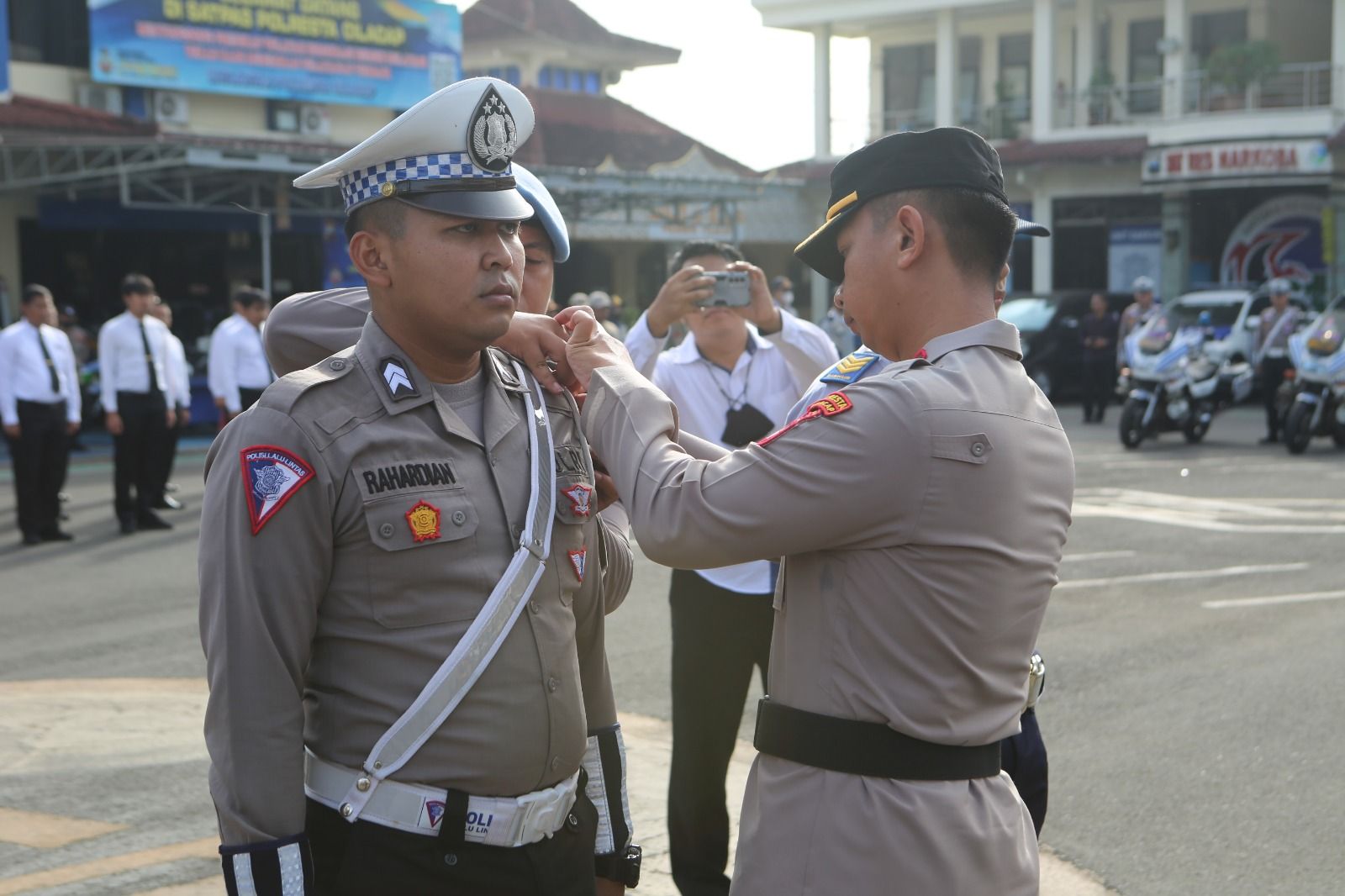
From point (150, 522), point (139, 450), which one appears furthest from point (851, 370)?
point (139, 450)

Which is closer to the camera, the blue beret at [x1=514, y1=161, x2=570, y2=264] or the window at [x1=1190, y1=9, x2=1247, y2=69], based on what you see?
the blue beret at [x1=514, y1=161, x2=570, y2=264]

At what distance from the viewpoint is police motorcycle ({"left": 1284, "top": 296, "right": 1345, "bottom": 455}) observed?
16.2m

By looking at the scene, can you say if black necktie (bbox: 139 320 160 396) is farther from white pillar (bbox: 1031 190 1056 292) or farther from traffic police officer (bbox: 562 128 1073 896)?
white pillar (bbox: 1031 190 1056 292)

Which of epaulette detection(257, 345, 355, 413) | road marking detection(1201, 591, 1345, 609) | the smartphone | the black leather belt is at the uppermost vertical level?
the smartphone

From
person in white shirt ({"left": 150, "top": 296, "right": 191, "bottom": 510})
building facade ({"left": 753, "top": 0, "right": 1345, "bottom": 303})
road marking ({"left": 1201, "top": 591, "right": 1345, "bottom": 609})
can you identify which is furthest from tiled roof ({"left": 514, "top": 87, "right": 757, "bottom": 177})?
road marking ({"left": 1201, "top": 591, "right": 1345, "bottom": 609})

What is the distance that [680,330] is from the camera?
18922 mm

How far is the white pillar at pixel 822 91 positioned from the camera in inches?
1474

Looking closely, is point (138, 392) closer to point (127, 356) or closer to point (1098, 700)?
point (127, 356)

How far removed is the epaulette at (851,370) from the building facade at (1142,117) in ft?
89.8

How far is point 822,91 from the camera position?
37.4 metres

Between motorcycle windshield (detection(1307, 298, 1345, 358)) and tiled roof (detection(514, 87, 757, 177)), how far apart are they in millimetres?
17917

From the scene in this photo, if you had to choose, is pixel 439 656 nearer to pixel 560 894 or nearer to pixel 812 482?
pixel 560 894

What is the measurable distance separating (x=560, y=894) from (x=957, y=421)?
1.01 m

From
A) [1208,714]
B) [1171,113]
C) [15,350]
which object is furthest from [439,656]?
[1171,113]
